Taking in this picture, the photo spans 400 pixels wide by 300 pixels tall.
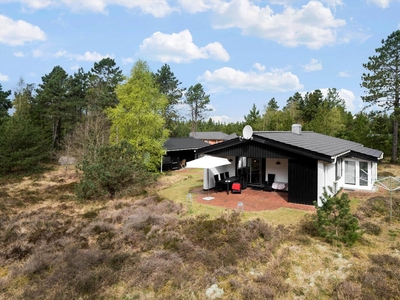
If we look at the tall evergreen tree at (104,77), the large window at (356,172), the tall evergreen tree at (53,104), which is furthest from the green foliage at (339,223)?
the tall evergreen tree at (53,104)

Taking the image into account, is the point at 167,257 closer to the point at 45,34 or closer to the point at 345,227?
the point at 345,227

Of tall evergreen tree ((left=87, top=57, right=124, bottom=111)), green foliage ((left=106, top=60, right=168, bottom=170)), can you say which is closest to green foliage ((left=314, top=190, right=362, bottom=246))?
green foliage ((left=106, top=60, right=168, bottom=170))

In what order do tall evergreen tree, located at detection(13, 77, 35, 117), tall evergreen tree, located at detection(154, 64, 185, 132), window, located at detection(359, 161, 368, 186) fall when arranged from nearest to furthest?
1. window, located at detection(359, 161, 368, 186)
2. tall evergreen tree, located at detection(13, 77, 35, 117)
3. tall evergreen tree, located at detection(154, 64, 185, 132)

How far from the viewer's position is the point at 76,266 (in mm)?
6492

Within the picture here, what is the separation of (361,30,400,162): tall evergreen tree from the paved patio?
20490 millimetres

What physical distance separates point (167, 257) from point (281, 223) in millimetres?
4883

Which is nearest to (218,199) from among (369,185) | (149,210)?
(149,210)

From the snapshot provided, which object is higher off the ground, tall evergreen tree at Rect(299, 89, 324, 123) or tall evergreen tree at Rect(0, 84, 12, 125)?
tall evergreen tree at Rect(299, 89, 324, 123)

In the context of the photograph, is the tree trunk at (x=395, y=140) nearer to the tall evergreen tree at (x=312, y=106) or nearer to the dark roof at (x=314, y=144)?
the dark roof at (x=314, y=144)

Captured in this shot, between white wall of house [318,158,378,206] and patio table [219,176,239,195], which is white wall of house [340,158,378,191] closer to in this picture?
white wall of house [318,158,378,206]

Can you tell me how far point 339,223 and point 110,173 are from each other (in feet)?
37.3

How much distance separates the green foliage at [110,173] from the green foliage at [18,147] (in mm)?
12432

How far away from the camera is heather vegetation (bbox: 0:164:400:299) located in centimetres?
564

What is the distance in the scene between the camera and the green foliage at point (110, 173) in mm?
14155
